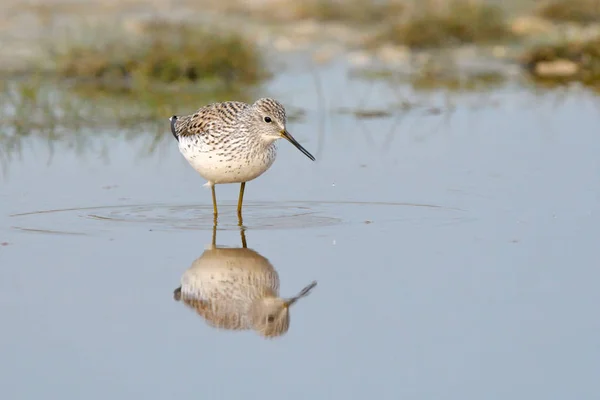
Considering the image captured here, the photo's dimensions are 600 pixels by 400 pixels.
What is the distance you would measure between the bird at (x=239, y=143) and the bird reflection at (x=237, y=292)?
→ 1247 mm

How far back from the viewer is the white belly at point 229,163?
9.22 meters

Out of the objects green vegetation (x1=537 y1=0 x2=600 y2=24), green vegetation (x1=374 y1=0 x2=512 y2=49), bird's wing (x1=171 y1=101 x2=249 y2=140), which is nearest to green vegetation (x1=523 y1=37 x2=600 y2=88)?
green vegetation (x1=374 y1=0 x2=512 y2=49)

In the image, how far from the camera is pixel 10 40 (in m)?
18.6

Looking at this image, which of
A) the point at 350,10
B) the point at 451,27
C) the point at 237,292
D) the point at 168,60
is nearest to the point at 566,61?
the point at 451,27

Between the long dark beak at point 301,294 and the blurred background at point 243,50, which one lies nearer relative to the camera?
the long dark beak at point 301,294

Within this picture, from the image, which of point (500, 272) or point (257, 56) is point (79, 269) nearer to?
point (500, 272)

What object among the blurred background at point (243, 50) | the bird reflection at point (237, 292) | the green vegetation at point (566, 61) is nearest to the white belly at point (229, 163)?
the bird reflection at point (237, 292)

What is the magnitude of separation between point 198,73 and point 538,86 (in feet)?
14.3

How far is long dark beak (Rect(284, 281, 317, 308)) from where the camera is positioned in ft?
22.5

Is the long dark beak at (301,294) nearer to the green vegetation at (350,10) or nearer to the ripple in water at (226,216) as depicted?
the ripple in water at (226,216)

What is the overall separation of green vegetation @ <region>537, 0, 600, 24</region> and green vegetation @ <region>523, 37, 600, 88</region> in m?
3.74

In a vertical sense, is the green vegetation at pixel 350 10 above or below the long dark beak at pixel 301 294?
above

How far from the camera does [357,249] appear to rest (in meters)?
8.07

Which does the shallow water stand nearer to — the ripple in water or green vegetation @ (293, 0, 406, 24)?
the ripple in water
